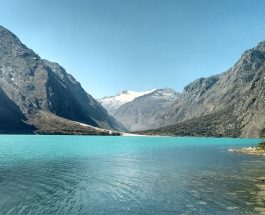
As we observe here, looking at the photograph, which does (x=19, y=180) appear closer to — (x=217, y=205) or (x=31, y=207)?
(x=31, y=207)

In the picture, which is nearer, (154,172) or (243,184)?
(243,184)

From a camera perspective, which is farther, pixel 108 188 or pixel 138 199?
pixel 108 188

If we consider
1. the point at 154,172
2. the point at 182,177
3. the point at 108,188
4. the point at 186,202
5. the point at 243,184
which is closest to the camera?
the point at 186,202

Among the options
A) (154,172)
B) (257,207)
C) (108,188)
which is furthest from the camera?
(154,172)

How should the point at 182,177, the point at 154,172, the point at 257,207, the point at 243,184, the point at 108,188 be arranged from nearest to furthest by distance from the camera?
the point at 257,207, the point at 108,188, the point at 243,184, the point at 182,177, the point at 154,172

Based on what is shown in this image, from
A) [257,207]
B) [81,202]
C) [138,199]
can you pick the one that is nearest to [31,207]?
[81,202]

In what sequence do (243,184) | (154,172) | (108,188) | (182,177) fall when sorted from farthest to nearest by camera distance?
1. (154,172)
2. (182,177)
3. (243,184)
4. (108,188)

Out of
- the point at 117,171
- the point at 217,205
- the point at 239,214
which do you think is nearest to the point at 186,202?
the point at 217,205

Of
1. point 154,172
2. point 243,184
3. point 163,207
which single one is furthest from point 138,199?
point 154,172

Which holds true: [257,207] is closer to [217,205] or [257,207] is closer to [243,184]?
[217,205]
